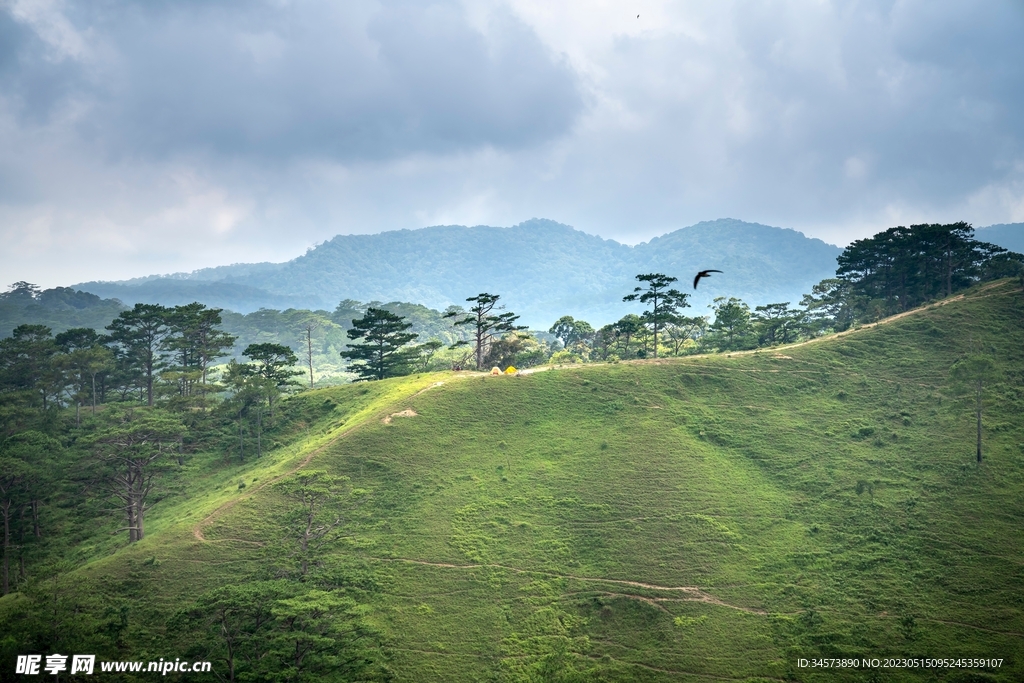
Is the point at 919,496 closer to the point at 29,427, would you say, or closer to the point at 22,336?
the point at 29,427

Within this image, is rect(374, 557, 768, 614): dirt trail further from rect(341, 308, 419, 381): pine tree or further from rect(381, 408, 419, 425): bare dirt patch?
rect(341, 308, 419, 381): pine tree

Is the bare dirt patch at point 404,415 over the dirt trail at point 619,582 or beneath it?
over

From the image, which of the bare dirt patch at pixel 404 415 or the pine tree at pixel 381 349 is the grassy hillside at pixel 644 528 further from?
the pine tree at pixel 381 349

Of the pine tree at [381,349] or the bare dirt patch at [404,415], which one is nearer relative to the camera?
the bare dirt patch at [404,415]

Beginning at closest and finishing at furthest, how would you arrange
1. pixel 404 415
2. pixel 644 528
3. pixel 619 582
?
pixel 619 582, pixel 644 528, pixel 404 415

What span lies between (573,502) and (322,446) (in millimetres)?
21640

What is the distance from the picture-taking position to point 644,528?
144 ft

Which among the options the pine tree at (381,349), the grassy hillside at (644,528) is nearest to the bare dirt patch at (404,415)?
the grassy hillside at (644,528)

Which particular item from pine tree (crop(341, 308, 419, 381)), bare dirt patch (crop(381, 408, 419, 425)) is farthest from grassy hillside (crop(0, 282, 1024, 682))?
pine tree (crop(341, 308, 419, 381))

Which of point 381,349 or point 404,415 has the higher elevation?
point 381,349

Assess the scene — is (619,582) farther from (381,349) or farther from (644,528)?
(381,349)

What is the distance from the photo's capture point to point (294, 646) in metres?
32.7

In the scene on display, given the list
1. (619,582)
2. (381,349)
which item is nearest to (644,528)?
(619,582)

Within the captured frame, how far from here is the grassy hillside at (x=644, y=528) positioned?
35.3 metres
